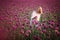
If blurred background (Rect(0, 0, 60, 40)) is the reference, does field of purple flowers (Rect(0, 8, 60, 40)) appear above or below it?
below

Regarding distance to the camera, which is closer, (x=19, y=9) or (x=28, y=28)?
(x=28, y=28)

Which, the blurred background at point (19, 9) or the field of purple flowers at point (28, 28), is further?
the blurred background at point (19, 9)

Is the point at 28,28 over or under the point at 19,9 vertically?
under

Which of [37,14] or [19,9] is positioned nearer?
[37,14]

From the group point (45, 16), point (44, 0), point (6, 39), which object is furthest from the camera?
point (44, 0)

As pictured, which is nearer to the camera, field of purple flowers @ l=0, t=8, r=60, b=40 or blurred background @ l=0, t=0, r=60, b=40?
field of purple flowers @ l=0, t=8, r=60, b=40

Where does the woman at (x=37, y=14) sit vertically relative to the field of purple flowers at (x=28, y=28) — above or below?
above

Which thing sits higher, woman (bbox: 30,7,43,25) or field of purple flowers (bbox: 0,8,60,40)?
woman (bbox: 30,7,43,25)

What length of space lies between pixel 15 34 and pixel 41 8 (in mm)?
384

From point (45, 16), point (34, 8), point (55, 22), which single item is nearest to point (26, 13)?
point (34, 8)

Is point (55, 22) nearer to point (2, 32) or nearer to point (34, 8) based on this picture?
point (34, 8)

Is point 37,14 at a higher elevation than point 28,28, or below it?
higher

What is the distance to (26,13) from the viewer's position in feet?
4.63

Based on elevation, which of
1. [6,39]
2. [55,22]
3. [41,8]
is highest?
[41,8]
